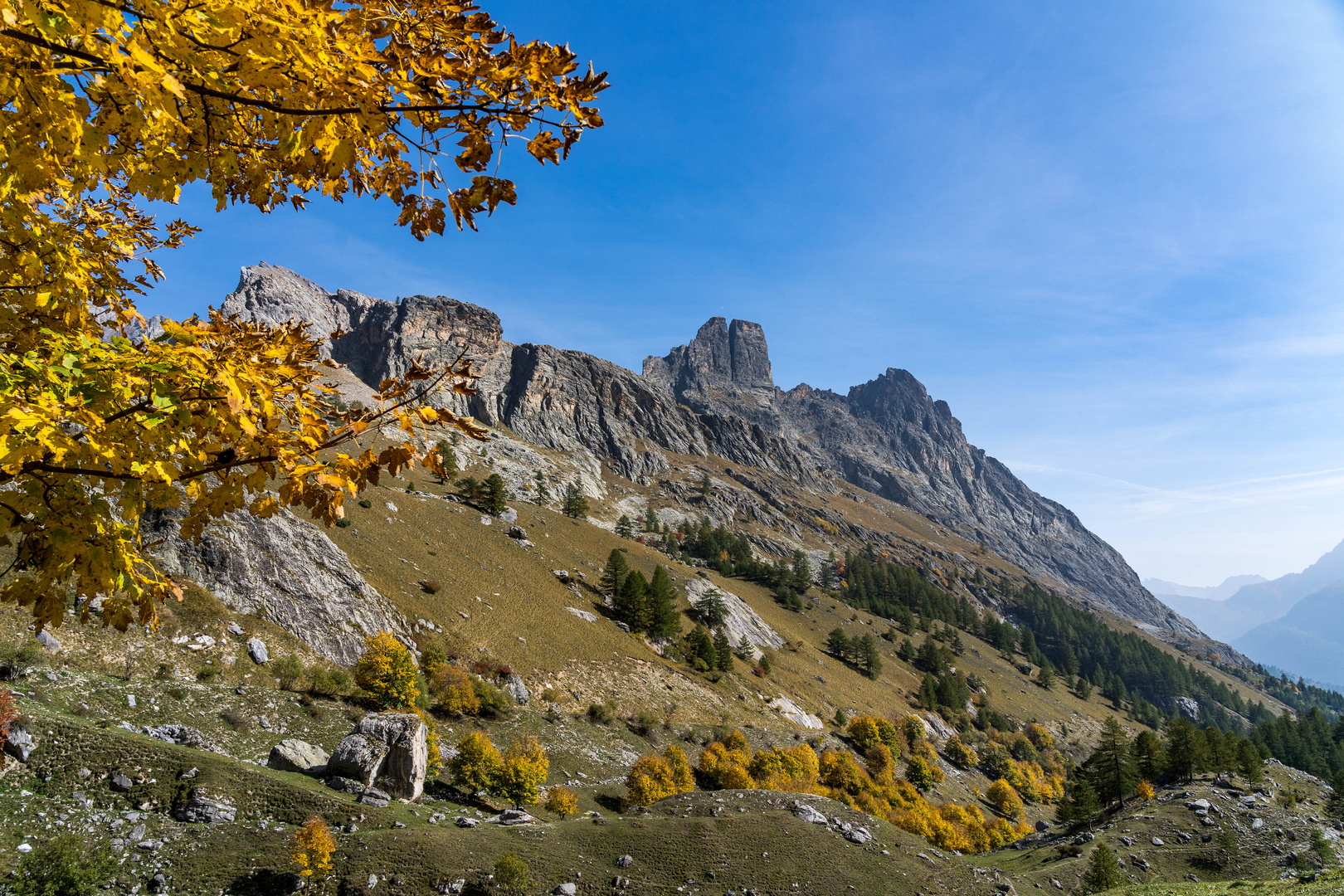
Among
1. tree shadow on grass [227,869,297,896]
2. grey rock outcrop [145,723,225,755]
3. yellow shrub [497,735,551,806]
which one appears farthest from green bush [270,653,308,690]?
tree shadow on grass [227,869,297,896]

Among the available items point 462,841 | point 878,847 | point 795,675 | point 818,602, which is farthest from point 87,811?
point 818,602

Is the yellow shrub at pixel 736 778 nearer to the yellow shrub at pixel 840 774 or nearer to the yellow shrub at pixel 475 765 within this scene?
the yellow shrub at pixel 840 774

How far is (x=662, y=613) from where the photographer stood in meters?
56.6

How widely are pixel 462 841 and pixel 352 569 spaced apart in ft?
73.9

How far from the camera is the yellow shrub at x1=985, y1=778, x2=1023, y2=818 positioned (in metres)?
57.1

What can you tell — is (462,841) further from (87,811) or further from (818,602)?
(818,602)

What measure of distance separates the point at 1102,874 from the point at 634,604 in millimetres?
38004

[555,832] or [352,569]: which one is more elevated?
[352,569]

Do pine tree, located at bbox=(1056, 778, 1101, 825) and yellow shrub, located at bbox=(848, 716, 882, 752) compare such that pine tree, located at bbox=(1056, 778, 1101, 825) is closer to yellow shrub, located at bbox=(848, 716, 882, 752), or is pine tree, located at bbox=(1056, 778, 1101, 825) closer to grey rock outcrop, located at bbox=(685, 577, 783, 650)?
yellow shrub, located at bbox=(848, 716, 882, 752)

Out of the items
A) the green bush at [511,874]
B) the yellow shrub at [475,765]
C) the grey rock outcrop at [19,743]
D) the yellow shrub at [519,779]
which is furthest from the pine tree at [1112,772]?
the grey rock outcrop at [19,743]

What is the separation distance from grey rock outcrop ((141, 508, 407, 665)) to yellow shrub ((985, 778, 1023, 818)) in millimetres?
60358

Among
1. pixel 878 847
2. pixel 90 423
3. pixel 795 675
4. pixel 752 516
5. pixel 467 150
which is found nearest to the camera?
pixel 90 423

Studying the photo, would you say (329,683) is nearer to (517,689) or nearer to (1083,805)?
(517,689)

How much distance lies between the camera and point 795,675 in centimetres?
6700
